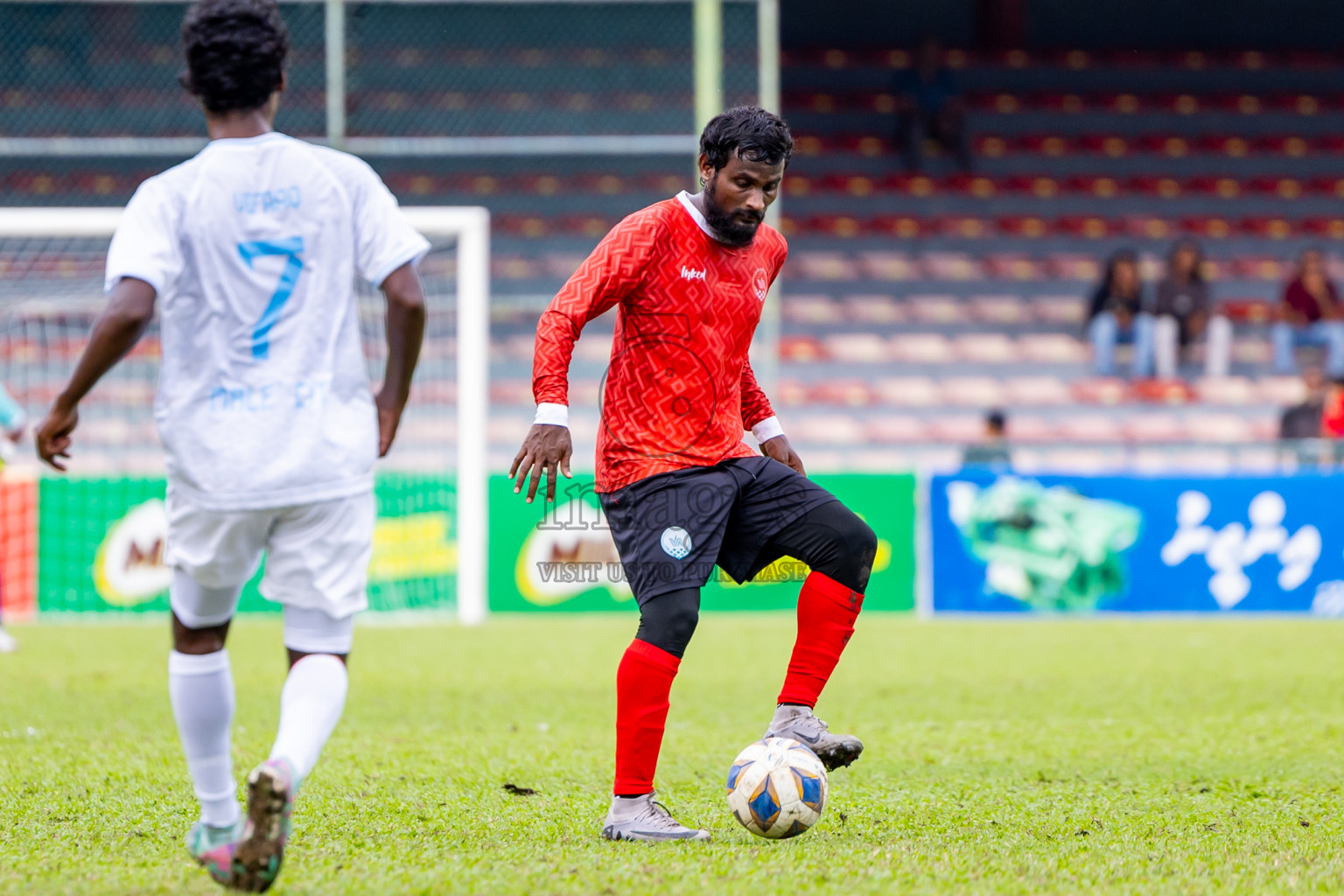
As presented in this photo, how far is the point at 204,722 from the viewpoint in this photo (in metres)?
3.15

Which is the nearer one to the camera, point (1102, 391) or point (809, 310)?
point (1102, 391)

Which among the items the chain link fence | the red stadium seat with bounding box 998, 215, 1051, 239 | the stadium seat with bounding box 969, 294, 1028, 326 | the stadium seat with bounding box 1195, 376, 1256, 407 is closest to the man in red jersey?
the chain link fence

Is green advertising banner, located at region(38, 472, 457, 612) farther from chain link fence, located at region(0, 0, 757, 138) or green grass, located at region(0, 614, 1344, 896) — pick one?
chain link fence, located at region(0, 0, 757, 138)

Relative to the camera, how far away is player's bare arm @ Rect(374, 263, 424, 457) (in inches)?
123

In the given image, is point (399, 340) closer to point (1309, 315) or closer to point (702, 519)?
point (702, 519)

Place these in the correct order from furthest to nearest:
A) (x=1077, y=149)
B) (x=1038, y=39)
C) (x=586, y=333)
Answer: (x=1038, y=39) → (x=1077, y=149) → (x=586, y=333)

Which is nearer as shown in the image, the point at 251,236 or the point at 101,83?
the point at 251,236

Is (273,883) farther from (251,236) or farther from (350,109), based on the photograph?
(350,109)

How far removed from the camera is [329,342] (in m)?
3.11

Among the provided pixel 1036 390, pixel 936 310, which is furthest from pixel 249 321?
pixel 936 310

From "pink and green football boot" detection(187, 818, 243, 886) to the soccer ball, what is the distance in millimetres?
1195

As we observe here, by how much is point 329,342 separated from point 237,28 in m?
0.61

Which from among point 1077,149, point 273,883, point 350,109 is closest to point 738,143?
point 273,883

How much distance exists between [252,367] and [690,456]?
1243mm
